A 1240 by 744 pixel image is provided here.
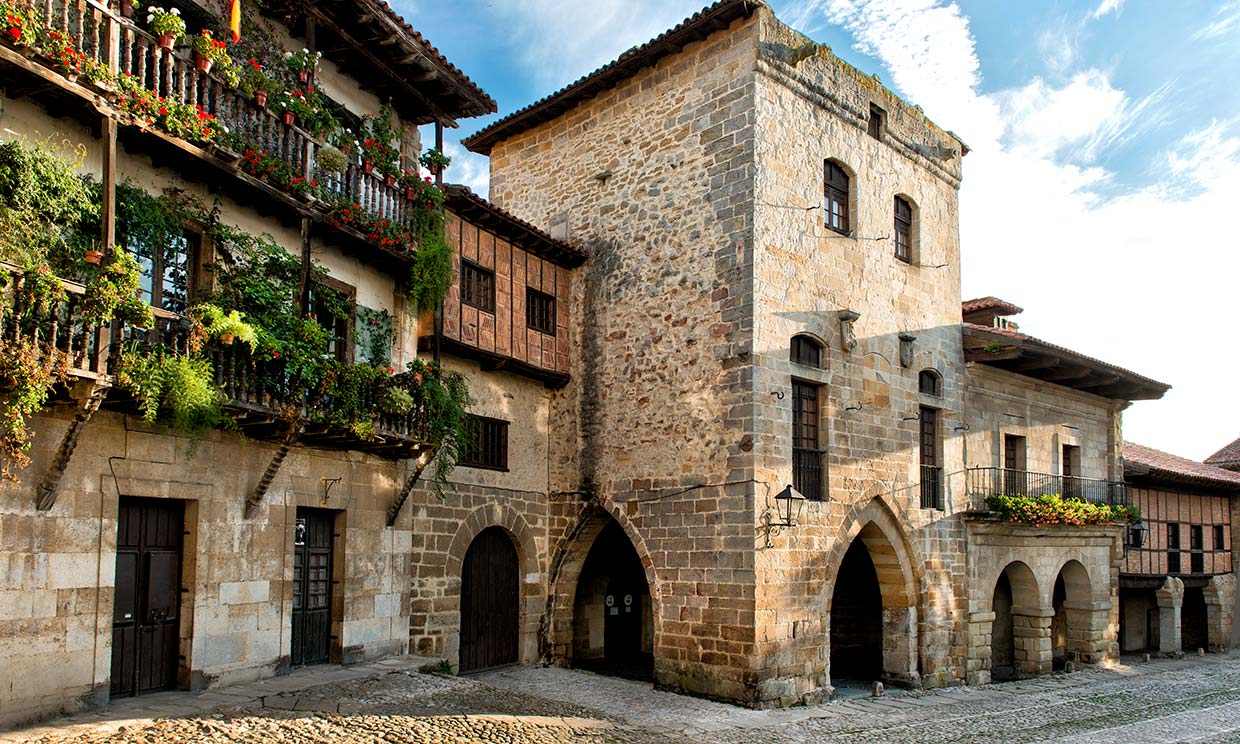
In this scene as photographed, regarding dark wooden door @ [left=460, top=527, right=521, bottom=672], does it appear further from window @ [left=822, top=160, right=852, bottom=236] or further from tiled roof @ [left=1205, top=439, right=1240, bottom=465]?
tiled roof @ [left=1205, top=439, right=1240, bottom=465]

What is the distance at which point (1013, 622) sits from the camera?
70.0ft

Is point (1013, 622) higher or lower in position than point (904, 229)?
lower

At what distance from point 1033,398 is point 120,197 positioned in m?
19.0

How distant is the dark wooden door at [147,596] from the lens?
10172mm

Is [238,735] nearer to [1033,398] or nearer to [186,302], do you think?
[186,302]

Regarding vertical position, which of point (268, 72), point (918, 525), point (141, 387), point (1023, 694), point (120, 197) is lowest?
point (1023, 694)

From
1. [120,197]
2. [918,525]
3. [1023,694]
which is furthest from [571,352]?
[1023,694]

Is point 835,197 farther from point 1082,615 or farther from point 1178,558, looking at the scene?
point 1178,558

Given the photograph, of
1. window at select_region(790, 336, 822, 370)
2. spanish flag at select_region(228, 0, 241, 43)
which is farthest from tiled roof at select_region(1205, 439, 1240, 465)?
spanish flag at select_region(228, 0, 241, 43)

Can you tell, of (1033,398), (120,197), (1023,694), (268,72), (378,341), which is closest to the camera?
(120,197)

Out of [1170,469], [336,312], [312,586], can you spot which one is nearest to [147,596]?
[312,586]

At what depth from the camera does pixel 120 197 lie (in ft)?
32.9

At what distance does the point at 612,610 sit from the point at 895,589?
5.43 meters

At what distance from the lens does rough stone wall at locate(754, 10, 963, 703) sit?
15484 millimetres
